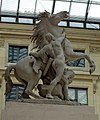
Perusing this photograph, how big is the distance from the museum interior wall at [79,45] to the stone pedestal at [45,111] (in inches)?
617

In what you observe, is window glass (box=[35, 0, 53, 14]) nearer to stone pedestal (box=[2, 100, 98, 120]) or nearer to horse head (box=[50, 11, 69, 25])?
horse head (box=[50, 11, 69, 25])

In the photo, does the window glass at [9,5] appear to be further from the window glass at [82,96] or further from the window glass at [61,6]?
the window glass at [82,96]

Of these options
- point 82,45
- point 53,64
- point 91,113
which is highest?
point 53,64

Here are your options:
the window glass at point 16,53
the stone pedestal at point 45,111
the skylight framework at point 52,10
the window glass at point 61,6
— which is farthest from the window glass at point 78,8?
the stone pedestal at point 45,111

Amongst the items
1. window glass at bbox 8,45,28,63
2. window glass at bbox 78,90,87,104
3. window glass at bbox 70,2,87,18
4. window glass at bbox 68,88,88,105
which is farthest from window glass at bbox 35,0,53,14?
window glass at bbox 78,90,87,104

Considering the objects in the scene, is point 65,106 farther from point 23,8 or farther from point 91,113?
point 23,8

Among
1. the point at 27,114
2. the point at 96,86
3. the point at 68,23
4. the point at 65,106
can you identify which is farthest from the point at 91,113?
the point at 68,23

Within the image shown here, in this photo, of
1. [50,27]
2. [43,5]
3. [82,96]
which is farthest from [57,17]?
[43,5]

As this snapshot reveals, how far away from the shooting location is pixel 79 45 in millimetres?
26875

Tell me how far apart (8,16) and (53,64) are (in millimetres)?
17153

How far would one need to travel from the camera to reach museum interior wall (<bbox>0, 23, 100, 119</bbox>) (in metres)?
25.9

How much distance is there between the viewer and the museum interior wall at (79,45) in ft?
85.1

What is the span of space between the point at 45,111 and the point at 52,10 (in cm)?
1800

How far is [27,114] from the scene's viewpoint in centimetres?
958
